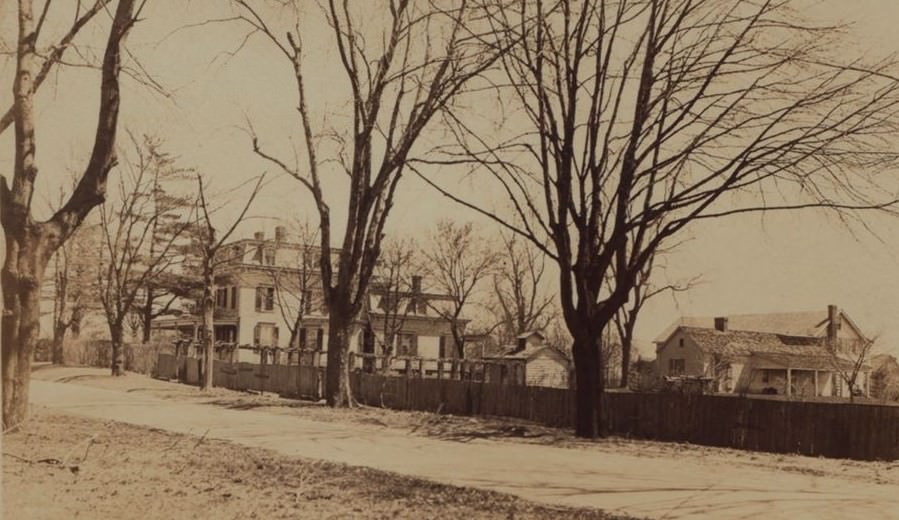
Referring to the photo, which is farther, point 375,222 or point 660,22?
point 375,222

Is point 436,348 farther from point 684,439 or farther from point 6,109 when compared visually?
point 6,109

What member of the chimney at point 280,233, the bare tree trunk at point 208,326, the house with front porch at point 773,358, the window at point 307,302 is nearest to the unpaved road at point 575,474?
the bare tree trunk at point 208,326

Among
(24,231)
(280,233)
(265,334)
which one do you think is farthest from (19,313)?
(265,334)

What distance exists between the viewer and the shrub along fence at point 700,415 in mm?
15016

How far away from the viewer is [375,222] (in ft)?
76.5

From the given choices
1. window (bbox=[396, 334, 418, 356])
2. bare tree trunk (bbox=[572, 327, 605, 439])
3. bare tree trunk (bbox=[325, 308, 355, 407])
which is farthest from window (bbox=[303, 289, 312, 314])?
bare tree trunk (bbox=[572, 327, 605, 439])

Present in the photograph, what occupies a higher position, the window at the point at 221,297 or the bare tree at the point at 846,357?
the window at the point at 221,297

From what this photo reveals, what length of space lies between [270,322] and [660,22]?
41.3 metres

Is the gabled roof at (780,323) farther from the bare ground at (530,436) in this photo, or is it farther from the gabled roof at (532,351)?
the bare ground at (530,436)

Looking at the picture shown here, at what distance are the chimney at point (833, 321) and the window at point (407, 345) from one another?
28.4m

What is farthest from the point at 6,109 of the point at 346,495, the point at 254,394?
the point at 254,394

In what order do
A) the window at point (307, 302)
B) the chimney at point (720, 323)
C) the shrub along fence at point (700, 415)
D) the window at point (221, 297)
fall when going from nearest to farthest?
the shrub along fence at point (700, 415), the window at point (307, 302), the window at point (221, 297), the chimney at point (720, 323)

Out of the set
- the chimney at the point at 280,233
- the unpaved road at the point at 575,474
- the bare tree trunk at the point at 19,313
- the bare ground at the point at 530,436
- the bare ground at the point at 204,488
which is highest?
the chimney at the point at 280,233

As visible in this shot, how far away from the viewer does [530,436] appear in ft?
55.0
